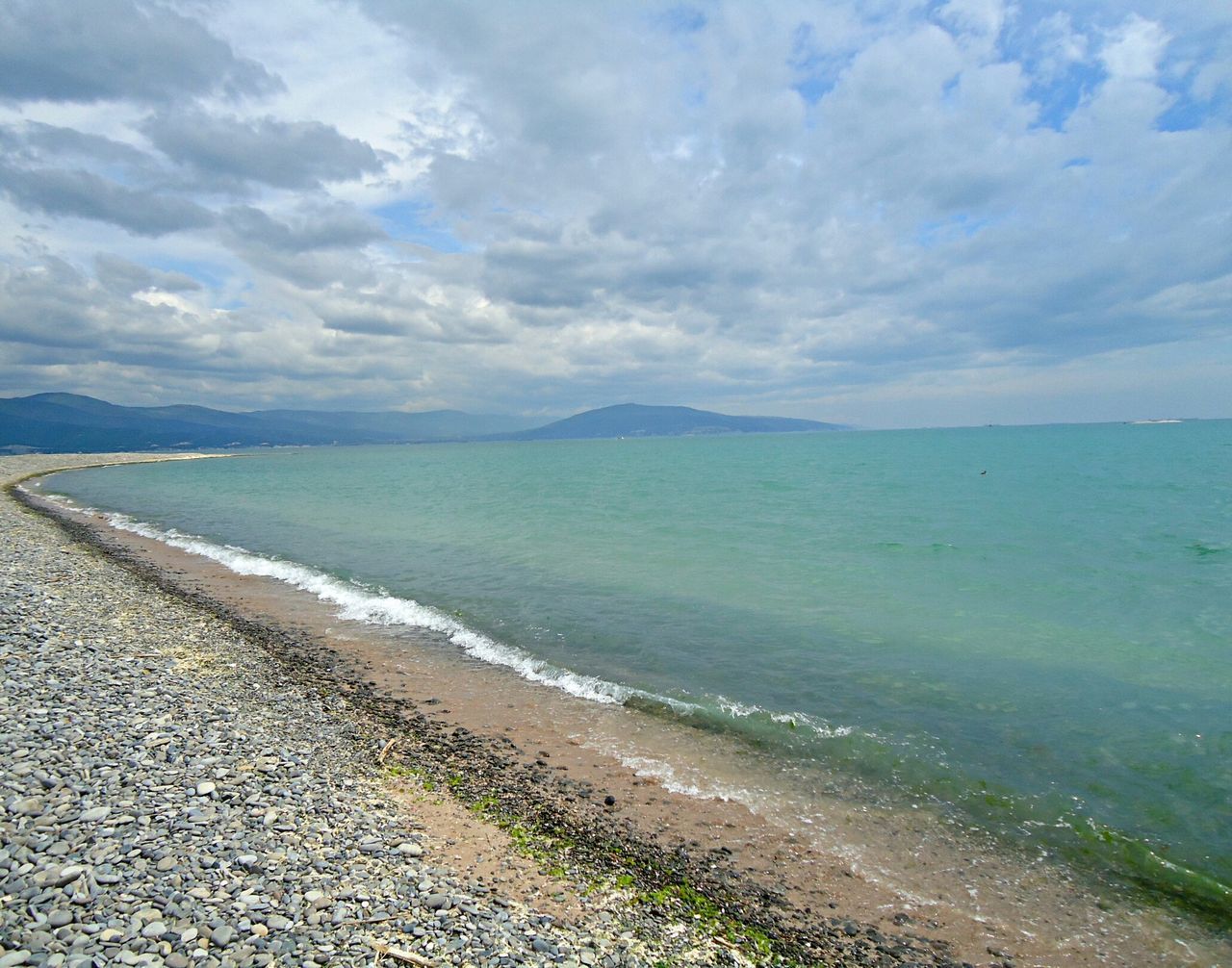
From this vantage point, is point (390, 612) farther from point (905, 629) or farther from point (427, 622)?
point (905, 629)

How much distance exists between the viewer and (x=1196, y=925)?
7098 millimetres

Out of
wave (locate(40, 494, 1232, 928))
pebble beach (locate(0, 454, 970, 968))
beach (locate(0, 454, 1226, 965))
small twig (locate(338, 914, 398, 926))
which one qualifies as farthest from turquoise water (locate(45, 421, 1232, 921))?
small twig (locate(338, 914, 398, 926))

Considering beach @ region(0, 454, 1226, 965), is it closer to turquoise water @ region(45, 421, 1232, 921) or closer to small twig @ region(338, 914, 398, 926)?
small twig @ region(338, 914, 398, 926)

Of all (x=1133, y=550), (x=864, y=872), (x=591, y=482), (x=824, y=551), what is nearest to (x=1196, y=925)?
(x=864, y=872)

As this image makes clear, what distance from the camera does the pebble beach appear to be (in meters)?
5.68

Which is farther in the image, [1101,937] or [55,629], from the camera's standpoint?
[55,629]

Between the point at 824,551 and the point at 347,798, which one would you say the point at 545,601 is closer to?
the point at 347,798

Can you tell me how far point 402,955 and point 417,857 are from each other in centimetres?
183

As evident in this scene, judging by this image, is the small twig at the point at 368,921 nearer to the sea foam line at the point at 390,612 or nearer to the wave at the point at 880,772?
the wave at the point at 880,772

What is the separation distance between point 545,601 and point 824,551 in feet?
49.5

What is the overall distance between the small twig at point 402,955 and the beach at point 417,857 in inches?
1.0

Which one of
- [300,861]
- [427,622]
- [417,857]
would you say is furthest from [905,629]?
[300,861]

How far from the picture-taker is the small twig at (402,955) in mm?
5473

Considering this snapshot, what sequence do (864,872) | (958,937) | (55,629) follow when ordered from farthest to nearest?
(55,629), (864,872), (958,937)
